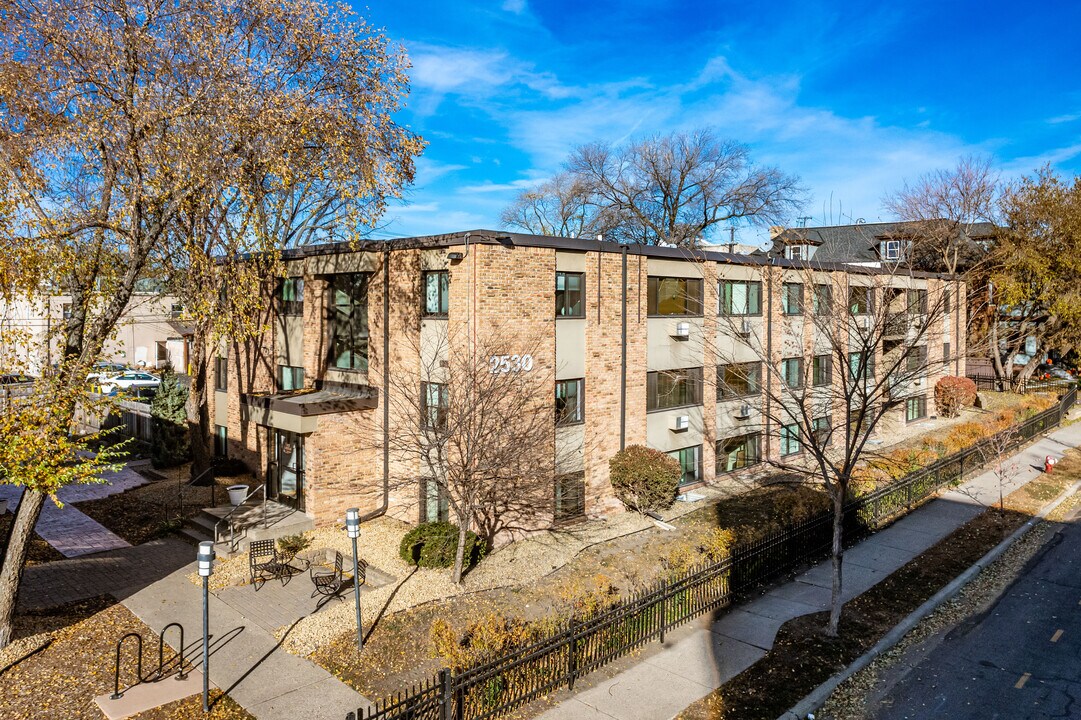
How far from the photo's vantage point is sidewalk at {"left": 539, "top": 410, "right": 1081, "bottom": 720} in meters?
10.2

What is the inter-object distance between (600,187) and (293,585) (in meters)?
46.9

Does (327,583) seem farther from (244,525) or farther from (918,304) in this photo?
(918,304)

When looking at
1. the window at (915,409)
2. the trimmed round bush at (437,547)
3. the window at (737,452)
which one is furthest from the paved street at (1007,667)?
the window at (915,409)

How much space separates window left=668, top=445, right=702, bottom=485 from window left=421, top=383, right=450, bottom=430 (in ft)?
28.0

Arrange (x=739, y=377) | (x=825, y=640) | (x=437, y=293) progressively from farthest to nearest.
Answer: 1. (x=739, y=377)
2. (x=437, y=293)
3. (x=825, y=640)

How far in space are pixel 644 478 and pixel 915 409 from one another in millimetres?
22951

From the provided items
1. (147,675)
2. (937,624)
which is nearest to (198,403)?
(147,675)

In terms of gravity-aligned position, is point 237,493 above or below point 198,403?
below

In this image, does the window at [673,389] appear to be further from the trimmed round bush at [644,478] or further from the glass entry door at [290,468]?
the glass entry door at [290,468]

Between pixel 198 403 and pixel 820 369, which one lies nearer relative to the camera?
pixel 198 403

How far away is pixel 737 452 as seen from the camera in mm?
25141

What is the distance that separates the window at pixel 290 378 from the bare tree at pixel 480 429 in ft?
17.6

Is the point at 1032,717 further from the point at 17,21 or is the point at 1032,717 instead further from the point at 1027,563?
the point at 17,21

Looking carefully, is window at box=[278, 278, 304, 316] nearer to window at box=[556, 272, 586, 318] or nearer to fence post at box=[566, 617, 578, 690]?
window at box=[556, 272, 586, 318]
